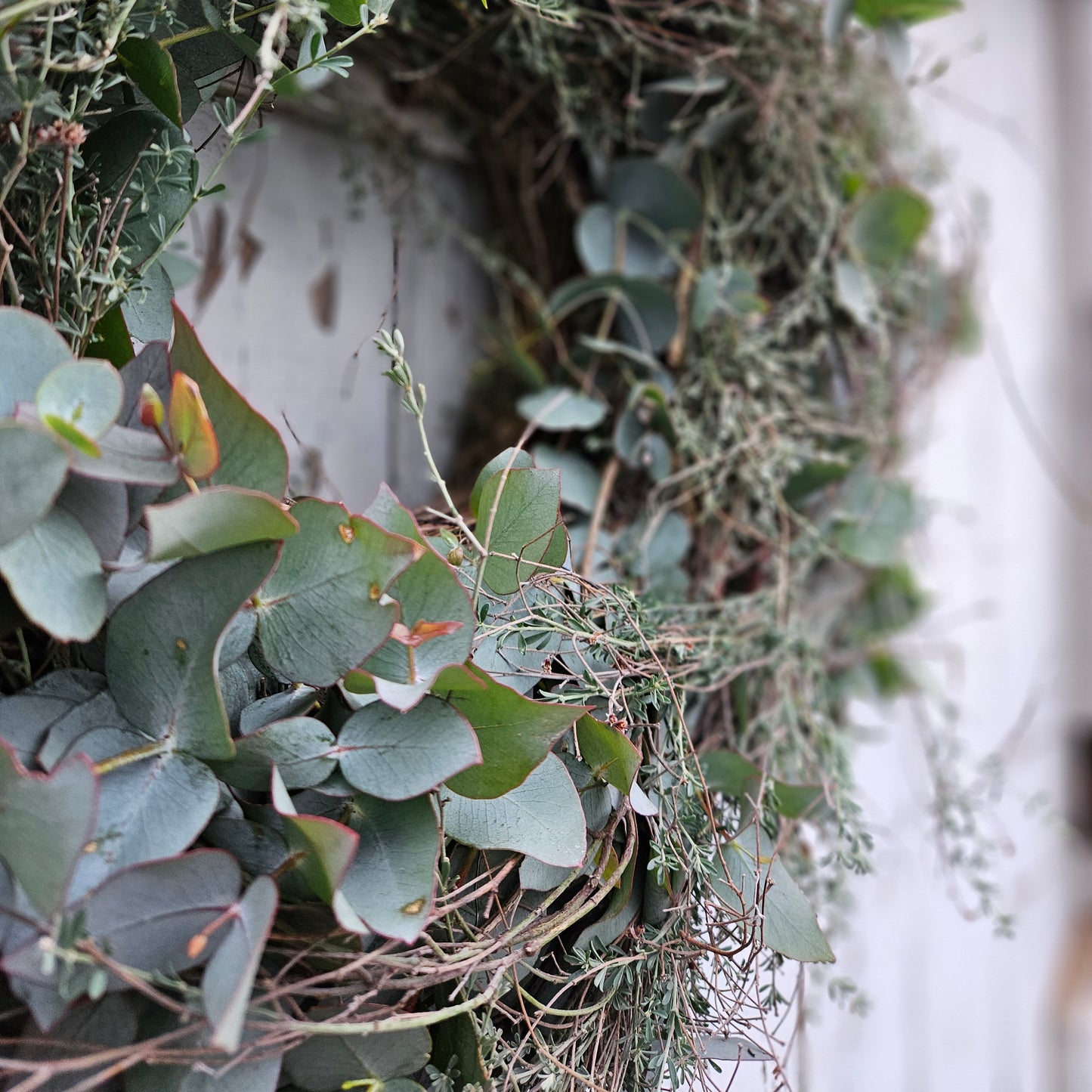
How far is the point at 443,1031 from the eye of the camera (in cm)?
29

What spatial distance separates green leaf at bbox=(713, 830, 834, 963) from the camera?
32 cm

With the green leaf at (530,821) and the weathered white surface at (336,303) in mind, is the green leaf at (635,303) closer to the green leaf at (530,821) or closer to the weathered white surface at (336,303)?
the weathered white surface at (336,303)

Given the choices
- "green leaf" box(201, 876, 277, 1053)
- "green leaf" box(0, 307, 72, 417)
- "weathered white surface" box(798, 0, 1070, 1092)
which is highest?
"green leaf" box(0, 307, 72, 417)

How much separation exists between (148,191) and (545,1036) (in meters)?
0.34

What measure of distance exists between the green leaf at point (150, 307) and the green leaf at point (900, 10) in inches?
19.8

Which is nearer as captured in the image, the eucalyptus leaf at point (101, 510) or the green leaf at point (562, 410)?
the eucalyptus leaf at point (101, 510)

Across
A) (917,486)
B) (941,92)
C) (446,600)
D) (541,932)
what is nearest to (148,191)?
(446,600)

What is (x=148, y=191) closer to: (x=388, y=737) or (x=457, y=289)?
(x=388, y=737)

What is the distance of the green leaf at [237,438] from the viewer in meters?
0.27

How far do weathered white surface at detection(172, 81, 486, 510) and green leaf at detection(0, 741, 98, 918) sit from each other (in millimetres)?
338

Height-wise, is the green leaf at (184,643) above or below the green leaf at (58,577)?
below

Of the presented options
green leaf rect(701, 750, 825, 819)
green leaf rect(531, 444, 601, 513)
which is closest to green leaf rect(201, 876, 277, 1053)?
green leaf rect(701, 750, 825, 819)

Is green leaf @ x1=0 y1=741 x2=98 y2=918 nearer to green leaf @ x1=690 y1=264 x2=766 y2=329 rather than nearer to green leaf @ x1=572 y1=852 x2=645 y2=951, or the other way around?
green leaf @ x1=572 y1=852 x2=645 y2=951

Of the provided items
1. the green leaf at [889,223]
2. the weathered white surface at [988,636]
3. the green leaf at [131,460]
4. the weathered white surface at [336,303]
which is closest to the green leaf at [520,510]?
the green leaf at [131,460]
